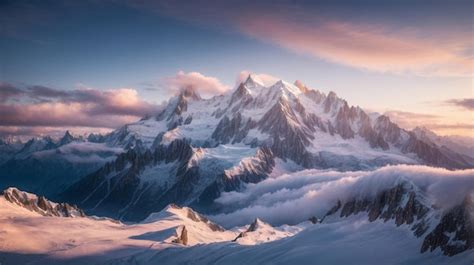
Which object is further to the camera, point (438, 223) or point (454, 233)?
point (438, 223)

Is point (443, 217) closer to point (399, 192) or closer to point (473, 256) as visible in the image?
point (473, 256)

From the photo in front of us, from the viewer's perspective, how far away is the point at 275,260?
19888cm

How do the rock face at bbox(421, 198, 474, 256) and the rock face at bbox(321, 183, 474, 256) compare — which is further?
the rock face at bbox(321, 183, 474, 256)

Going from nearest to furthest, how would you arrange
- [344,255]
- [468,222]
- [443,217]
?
[468,222] → [443,217] → [344,255]

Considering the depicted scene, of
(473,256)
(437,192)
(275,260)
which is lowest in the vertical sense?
(275,260)

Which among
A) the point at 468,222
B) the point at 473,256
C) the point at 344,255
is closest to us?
the point at 473,256

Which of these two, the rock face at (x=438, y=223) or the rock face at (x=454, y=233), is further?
the rock face at (x=438, y=223)

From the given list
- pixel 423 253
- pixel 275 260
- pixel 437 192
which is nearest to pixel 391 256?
pixel 423 253

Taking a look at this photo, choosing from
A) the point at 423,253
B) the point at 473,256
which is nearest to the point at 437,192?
the point at 423,253

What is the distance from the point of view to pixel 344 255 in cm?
17438

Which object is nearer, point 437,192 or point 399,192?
point 437,192

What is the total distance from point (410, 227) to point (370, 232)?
19.3 meters

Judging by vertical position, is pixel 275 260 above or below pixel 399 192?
below

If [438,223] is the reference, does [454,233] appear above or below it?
below
